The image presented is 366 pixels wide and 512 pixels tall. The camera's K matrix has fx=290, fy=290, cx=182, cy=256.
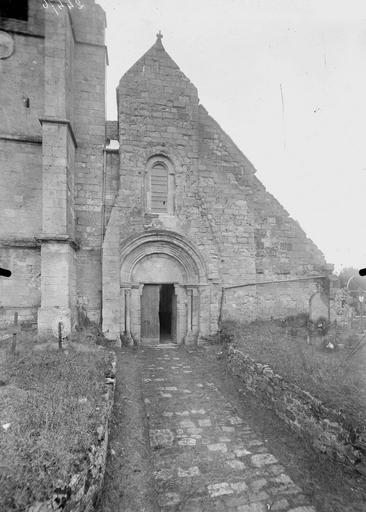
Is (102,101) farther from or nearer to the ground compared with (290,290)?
farther from the ground

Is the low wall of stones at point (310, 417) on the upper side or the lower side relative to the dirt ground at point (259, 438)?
upper

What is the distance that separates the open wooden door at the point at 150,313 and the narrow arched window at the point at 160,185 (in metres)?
3.06

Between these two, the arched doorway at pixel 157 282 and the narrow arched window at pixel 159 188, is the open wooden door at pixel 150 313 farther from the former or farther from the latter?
the narrow arched window at pixel 159 188

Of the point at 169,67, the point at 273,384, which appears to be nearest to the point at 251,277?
the point at 273,384

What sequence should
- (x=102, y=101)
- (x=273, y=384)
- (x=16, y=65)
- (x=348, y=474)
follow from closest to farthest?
1. (x=348, y=474)
2. (x=273, y=384)
3. (x=16, y=65)
4. (x=102, y=101)

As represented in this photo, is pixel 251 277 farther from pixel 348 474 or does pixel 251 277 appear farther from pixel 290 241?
pixel 348 474

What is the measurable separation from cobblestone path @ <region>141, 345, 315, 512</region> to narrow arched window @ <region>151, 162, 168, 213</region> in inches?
246

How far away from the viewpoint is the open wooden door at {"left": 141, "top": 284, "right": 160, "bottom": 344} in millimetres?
11203

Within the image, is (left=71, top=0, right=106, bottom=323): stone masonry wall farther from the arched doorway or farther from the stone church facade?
the arched doorway

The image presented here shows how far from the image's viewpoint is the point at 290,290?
1171cm

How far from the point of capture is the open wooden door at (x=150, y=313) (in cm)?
1120

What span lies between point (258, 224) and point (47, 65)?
9.14 metres

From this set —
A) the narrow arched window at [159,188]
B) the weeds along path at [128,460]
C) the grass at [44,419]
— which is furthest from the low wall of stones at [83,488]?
the narrow arched window at [159,188]

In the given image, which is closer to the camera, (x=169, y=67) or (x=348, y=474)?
(x=348, y=474)
